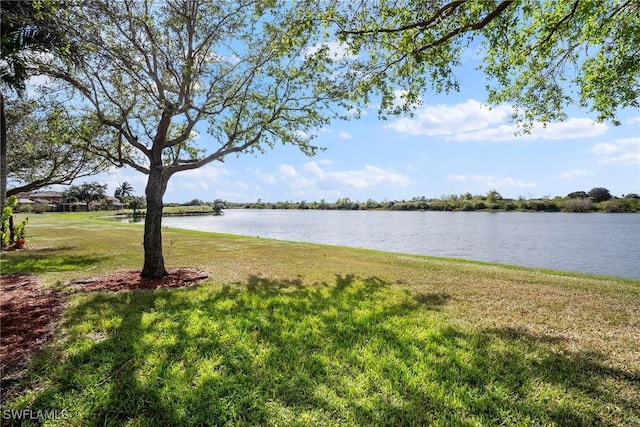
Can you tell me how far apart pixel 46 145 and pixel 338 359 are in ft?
57.2

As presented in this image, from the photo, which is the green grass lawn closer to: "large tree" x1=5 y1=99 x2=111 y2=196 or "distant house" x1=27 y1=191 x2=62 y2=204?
"large tree" x1=5 y1=99 x2=111 y2=196

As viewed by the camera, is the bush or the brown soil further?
the bush

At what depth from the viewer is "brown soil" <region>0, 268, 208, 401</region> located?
450 cm

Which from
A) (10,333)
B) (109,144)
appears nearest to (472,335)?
(10,333)

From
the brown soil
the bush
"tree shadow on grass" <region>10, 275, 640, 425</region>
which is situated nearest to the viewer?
"tree shadow on grass" <region>10, 275, 640, 425</region>

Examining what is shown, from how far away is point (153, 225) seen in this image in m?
9.64

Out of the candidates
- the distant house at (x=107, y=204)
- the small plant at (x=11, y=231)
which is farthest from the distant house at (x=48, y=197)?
the small plant at (x=11, y=231)

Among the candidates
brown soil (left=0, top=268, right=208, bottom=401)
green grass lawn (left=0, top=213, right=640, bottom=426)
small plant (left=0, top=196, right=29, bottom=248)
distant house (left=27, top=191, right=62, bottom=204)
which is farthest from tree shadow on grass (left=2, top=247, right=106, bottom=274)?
distant house (left=27, top=191, right=62, bottom=204)

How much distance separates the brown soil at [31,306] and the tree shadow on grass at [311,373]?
331mm

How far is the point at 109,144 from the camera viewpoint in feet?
45.9

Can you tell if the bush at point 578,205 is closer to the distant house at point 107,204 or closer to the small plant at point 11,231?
the small plant at point 11,231

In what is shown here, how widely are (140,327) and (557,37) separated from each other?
1275cm

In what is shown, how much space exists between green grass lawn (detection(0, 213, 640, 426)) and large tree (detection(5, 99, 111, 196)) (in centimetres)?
573

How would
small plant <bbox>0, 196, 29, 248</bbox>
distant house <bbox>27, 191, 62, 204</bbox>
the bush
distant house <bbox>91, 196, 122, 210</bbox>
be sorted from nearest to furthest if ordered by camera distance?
small plant <bbox>0, 196, 29, 248</bbox>
the bush
distant house <bbox>27, 191, 62, 204</bbox>
distant house <bbox>91, 196, 122, 210</bbox>
